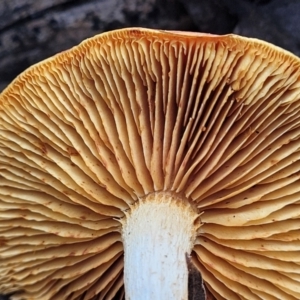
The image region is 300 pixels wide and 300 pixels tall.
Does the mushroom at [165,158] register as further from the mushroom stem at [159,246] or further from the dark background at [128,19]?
the dark background at [128,19]

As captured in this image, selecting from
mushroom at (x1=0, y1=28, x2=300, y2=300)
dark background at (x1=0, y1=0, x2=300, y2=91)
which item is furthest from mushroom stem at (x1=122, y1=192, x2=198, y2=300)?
dark background at (x1=0, y1=0, x2=300, y2=91)

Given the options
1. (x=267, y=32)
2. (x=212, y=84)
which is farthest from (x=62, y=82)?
(x=267, y=32)

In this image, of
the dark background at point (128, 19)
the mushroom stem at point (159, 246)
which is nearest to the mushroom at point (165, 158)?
the mushroom stem at point (159, 246)

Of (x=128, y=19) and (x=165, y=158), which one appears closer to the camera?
(x=165, y=158)

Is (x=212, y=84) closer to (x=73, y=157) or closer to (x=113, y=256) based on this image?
(x=73, y=157)

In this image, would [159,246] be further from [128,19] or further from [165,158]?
[128,19]

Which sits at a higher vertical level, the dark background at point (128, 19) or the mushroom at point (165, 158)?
the dark background at point (128, 19)

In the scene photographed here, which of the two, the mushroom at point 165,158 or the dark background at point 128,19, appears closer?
the mushroom at point 165,158

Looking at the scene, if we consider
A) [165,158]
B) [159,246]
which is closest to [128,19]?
[165,158]
